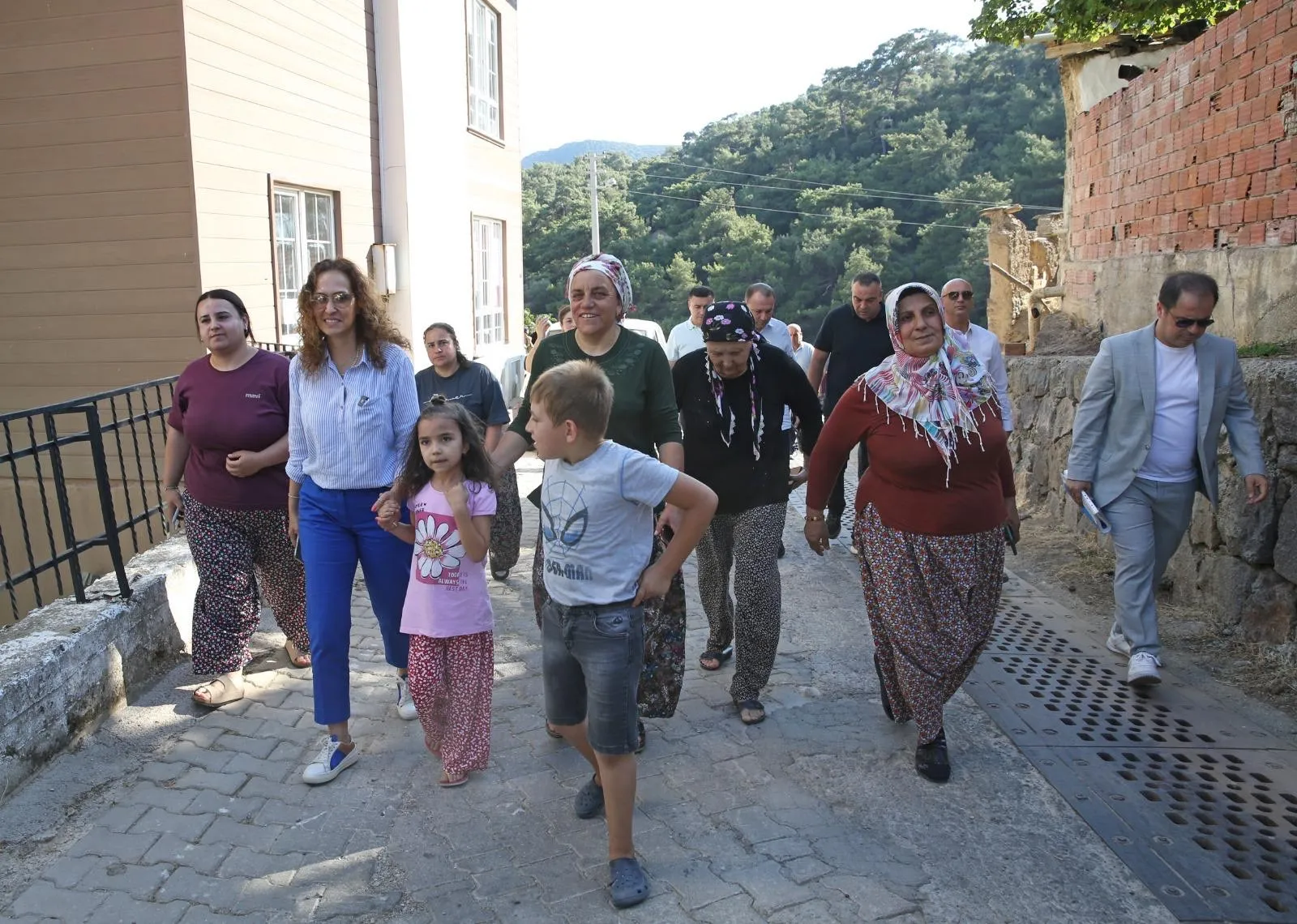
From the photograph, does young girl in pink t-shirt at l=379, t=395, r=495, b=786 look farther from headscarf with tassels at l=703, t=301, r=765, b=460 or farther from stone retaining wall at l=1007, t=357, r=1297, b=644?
stone retaining wall at l=1007, t=357, r=1297, b=644

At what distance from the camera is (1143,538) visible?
472cm

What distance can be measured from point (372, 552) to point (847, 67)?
75.9 meters

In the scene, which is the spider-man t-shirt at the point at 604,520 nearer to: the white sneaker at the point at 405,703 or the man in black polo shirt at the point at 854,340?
the white sneaker at the point at 405,703

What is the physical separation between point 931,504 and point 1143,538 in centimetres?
164

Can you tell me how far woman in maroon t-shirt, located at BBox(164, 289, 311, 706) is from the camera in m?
4.32

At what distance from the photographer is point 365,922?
9.71 feet

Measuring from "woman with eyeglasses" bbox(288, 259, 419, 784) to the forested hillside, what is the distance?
47645 millimetres

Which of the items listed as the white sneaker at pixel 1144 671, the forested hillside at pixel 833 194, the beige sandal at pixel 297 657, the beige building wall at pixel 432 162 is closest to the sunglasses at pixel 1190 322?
the white sneaker at pixel 1144 671

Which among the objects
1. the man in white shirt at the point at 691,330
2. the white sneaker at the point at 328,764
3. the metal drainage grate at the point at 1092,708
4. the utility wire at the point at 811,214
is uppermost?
the utility wire at the point at 811,214

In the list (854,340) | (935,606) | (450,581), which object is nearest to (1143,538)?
(935,606)

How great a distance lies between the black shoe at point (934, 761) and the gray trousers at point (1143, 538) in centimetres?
150

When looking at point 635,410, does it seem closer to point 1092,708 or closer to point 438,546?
point 438,546

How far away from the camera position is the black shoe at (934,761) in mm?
3725

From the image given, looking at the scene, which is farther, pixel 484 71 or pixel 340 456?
pixel 484 71
